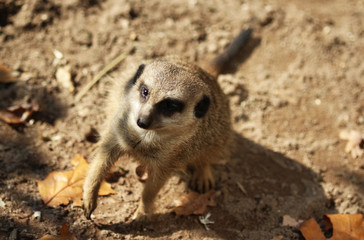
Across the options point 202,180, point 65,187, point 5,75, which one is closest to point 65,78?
point 5,75

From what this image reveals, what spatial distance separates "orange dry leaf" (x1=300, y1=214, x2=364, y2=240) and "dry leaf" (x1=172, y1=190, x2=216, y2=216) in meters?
0.66

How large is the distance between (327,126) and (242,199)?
47.8 inches

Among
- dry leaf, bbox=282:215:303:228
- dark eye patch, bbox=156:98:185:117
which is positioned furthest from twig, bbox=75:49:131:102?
dry leaf, bbox=282:215:303:228

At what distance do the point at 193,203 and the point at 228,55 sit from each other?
1.43 meters

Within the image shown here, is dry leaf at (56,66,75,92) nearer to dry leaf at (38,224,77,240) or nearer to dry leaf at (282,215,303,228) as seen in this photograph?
dry leaf at (38,224,77,240)

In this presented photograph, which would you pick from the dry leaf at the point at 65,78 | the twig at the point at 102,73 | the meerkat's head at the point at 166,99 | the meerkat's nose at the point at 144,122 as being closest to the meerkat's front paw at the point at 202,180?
the meerkat's head at the point at 166,99

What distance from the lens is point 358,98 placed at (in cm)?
356

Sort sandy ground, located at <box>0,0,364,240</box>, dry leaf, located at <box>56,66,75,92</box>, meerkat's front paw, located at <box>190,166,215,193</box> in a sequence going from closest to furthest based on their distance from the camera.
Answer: sandy ground, located at <box>0,0,364,240</box> < meerkat's front paw, located at <box>190,166,215,193</box> < dry leaf, located at <box>56,66,75,92</box>

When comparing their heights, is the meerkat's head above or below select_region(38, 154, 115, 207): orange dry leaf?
above

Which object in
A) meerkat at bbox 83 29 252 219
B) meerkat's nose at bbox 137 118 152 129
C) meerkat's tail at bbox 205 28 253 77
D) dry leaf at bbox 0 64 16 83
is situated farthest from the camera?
meerkat's tail at bbox 205 28 253 77

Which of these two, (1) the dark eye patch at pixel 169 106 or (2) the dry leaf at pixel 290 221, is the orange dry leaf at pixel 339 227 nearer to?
(2) the dry leaf at pixel 290 221

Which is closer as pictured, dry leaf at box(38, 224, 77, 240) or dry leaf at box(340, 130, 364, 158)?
dry leaf at box(38, 224, 77, 240)

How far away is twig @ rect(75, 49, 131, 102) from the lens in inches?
120

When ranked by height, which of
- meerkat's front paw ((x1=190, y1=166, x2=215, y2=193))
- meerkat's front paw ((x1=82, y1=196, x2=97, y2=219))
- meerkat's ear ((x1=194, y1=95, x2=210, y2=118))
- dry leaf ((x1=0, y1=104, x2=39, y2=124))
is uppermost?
meerkat's ear ((x1=194, y1=95, x2=210, y2=118))
